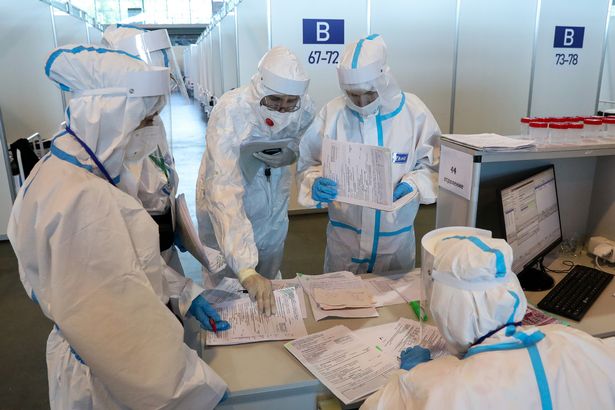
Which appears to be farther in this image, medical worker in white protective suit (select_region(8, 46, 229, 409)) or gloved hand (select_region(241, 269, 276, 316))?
gloved hand (select_region(241, 269, 276, 316))

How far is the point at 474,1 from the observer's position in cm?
439

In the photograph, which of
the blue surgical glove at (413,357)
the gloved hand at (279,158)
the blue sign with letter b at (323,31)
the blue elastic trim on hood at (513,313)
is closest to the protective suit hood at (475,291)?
the blue elastic trim on hood at (513,313)

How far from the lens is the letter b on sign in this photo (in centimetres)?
468

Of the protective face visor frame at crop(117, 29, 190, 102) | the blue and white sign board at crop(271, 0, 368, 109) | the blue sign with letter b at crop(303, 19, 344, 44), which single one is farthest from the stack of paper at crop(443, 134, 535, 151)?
the blue sign with letter b at crop(303, 19, 344, 44)

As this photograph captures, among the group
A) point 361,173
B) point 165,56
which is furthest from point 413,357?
point 165,56

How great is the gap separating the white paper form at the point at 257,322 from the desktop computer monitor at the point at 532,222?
74cm

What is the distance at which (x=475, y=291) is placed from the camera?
35.6 inches

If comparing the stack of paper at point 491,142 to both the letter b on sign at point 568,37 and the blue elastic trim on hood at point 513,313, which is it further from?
the letter b on sign at point 568,37

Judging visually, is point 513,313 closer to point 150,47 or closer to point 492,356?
point 492,356

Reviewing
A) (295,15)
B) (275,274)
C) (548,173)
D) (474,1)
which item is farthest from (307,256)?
(474,1)

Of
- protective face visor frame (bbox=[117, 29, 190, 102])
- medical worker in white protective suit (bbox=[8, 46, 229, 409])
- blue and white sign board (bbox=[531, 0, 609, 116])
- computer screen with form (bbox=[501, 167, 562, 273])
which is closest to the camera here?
medical worker in white protective suit (bbox=[8, 46, 229, 409])

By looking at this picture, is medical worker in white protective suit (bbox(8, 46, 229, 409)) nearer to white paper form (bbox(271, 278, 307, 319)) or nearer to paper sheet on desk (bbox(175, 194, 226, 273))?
paper sheet on desk (bbox(175, 194, 226, 273))

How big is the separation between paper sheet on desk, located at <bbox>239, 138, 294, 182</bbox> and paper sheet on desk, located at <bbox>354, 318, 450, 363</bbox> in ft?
2.71

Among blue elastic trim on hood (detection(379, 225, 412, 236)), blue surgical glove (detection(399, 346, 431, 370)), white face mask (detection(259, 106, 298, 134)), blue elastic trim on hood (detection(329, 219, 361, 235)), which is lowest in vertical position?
blue surgical glove (detection(399, 346, 431, 370))
